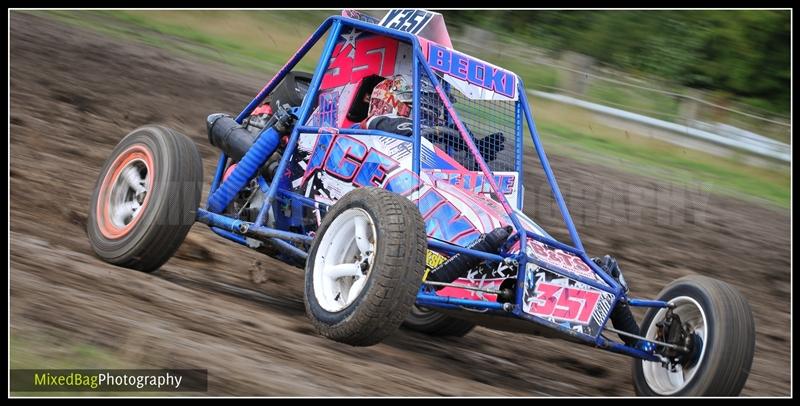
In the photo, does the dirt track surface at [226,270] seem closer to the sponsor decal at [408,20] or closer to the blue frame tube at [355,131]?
the blue frame tube at [355,131]

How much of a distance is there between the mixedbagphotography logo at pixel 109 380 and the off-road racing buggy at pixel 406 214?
0.97 m

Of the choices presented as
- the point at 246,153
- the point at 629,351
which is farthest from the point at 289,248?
the point at 629,351

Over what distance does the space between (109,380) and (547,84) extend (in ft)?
46.3

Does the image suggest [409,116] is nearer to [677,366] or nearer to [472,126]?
[472,126]

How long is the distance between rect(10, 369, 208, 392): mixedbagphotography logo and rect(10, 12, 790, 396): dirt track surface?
0.36 ft

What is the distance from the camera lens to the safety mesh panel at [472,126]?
646 centimetres

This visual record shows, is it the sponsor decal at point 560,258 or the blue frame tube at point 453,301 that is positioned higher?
the sponsor decal at point 560,258

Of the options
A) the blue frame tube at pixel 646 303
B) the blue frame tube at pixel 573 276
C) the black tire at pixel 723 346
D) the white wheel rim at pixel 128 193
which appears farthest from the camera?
the white wheel rim at pixel 128 193

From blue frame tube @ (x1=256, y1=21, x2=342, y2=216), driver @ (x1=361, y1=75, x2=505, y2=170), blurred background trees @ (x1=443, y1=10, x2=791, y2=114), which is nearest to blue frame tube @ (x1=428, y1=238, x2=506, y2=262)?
driver @ (x1=361, y1=75, x2=505, y2=170)

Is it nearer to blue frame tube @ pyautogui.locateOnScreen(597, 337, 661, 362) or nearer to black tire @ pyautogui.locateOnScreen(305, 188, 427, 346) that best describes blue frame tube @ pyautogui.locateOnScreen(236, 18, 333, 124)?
black tire @ pyautogui.locateOnScreen(305, 188, 427, 346)

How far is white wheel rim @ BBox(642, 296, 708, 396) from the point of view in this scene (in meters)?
5.54

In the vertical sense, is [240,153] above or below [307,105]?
below

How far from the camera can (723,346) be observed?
532 centimetres

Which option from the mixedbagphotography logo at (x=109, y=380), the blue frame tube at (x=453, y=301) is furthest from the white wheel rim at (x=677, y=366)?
the mixedbagphotography logo at (x=109, y=380)
